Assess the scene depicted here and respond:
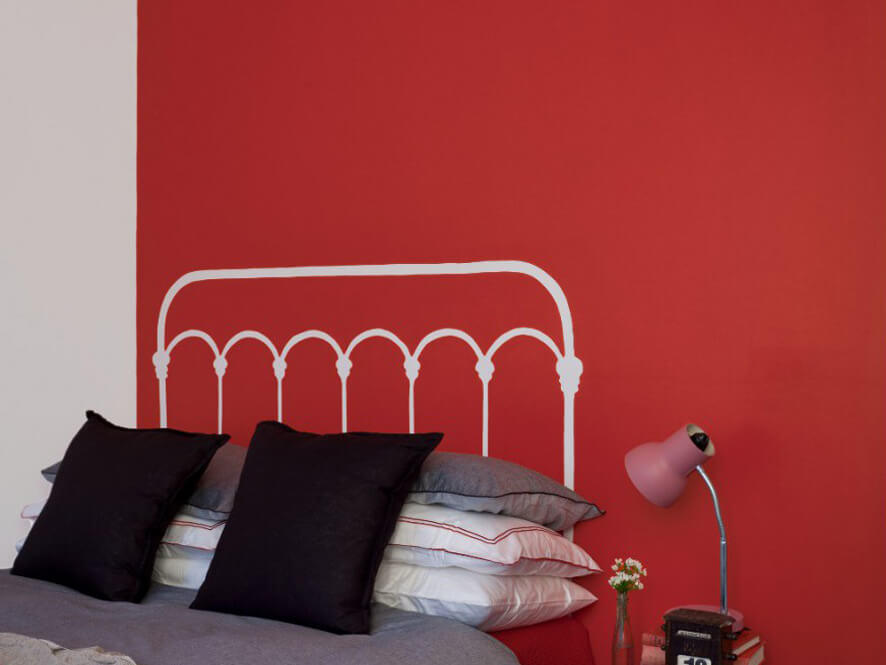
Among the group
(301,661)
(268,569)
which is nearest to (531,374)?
(268,569)

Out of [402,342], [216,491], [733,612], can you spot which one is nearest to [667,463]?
[733,612]

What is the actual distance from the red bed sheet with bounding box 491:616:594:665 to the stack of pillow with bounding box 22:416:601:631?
0.03 m

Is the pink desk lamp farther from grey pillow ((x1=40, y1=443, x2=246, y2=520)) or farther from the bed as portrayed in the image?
grey pillow ((x1=40, y1=443, x2=246, y2=520))

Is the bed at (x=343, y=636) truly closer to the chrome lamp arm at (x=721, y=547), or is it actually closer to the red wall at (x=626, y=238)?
the red wall at (x=626, y=238)

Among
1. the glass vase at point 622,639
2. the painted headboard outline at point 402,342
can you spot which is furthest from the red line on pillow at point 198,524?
the glass vase at point 622,639

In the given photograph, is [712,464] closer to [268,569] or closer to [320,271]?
[268,569]

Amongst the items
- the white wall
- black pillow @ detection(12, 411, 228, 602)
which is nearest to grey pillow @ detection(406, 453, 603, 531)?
black pillow @ detection(12, 411, 228, 602)

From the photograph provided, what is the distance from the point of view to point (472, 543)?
2.25 meters

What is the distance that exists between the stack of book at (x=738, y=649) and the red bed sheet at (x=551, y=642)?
225 millimetres

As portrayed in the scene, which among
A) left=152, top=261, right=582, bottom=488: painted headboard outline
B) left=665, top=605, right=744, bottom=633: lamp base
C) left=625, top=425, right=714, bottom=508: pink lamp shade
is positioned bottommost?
left=665, top=605, right=744, bottom=633: lamp base

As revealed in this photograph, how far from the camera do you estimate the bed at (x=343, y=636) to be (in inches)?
78.0

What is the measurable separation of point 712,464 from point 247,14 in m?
2.16

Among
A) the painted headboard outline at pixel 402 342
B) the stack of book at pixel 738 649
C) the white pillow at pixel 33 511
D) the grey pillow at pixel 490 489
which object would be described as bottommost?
the stack of book at pixel 738 649

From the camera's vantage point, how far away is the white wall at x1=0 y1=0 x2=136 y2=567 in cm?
355
